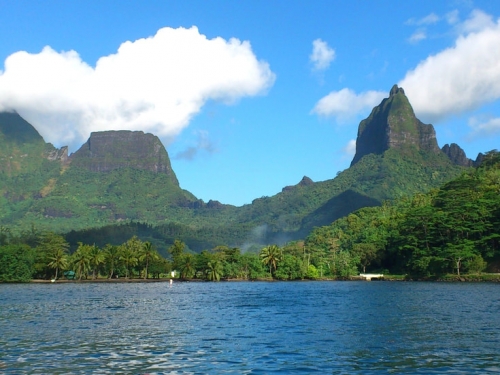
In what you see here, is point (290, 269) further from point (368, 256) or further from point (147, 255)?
point (147, 255)

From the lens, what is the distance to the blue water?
2883cm

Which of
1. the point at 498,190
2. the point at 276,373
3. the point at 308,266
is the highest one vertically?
the point at 498,190

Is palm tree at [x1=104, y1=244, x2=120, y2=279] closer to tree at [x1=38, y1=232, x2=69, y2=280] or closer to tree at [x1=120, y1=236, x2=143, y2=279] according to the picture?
tree at [x1=120, y1=236, x2=143, y2=279]

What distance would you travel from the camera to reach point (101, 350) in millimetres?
33781

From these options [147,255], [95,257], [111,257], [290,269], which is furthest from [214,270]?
[95,257]

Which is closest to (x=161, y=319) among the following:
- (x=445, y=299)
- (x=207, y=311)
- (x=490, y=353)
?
(x=207, y=311)

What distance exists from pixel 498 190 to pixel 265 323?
132865 mm

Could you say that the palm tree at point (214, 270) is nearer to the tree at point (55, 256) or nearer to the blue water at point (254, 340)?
the tree at point (55, 256)

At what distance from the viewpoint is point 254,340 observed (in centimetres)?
3856

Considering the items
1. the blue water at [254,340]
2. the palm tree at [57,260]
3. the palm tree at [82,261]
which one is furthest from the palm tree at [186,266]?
the blue water at [254,340]

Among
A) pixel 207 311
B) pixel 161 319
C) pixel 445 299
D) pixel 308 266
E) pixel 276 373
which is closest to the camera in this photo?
pixel 276 373

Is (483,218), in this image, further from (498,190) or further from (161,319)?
(161,319)

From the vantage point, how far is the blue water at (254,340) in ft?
94.6

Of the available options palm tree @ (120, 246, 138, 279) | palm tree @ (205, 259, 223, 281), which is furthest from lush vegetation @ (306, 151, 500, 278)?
palm tree @ (120, 246, 138, 279)
